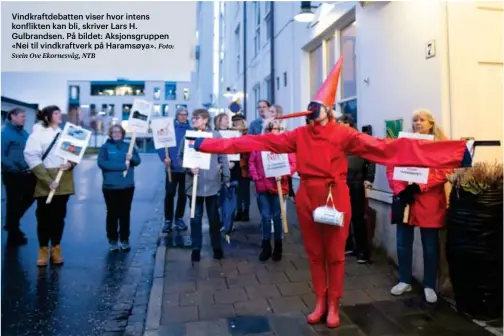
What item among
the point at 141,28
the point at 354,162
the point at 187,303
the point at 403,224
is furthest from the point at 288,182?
the point at 141,28

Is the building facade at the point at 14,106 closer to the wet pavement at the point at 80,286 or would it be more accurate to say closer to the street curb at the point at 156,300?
the wet pavement at the point at 80,286

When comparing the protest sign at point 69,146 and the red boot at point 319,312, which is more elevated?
the protest sign at point 69,146

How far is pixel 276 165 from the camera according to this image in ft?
17.3

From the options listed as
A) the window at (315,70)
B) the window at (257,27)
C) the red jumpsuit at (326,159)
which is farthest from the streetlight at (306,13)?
the window at (257,27)

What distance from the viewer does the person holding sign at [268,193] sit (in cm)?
543

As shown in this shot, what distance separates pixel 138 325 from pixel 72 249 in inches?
121

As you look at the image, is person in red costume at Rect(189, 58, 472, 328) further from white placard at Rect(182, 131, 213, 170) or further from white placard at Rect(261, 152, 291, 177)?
white placard at Rect(182, 131, 213, 170)

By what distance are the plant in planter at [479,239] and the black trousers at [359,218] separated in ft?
4.85

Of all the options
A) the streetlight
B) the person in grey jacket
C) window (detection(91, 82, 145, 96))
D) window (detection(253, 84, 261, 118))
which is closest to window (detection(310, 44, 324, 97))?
the streetlight

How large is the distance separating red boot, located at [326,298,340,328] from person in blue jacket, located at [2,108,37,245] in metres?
5.17

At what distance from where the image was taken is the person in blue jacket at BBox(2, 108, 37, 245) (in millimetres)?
6805

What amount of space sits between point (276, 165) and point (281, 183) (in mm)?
375

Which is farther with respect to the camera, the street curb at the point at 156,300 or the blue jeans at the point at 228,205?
the blue jeans at the point at 228,205

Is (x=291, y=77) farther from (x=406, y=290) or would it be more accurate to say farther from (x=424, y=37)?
(x=406, y=290)
